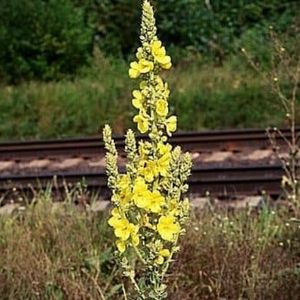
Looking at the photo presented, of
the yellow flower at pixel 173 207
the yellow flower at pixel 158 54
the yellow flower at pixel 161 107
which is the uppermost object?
the yellow flower at pixel 158 54

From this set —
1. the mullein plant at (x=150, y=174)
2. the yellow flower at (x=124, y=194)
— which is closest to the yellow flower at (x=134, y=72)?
the mullein plant at (x=150, y=174)

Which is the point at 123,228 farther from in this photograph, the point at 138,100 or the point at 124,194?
the point at 138,100

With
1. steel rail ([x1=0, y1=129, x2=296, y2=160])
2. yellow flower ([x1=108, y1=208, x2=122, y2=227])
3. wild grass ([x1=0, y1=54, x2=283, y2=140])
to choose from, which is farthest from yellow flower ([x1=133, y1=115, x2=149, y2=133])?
wild grass ([x1=0, y1=54, x2=283, y2=140])

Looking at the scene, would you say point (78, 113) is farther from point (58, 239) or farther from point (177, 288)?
point (177, 288)

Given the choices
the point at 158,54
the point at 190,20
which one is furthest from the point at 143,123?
the point at 190,20

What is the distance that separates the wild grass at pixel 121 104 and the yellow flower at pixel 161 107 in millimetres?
8998

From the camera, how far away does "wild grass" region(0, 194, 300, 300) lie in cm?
574

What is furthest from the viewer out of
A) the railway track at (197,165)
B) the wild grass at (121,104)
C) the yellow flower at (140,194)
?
the wild grass at (121,104)

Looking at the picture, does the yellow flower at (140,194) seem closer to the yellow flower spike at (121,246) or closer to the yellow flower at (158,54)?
the yellow flower spike at (121,246)

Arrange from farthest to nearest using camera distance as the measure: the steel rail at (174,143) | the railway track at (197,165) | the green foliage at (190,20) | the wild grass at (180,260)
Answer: the green foliage at (190,20) → the steel rail at (174,143) → the railway track at (197,165) → the wild grass at (180,260)

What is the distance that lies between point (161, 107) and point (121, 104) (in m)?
10.4

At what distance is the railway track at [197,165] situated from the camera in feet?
30.6

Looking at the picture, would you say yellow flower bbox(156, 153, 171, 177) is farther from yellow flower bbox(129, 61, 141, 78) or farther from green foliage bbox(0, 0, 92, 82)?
green foliage bbox(0, 0, 92, 82)

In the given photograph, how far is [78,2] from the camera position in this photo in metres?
20.4
